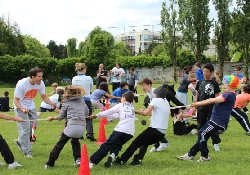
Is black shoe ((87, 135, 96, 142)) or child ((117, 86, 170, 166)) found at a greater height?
child ((117, 86, 170, 166))

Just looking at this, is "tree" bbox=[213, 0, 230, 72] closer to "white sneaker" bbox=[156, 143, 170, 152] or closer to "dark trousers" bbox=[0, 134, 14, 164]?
"white sneaker" bbox=[156, 143, 170, 152]

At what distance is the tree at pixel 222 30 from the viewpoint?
4903 cm

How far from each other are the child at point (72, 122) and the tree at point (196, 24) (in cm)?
4335

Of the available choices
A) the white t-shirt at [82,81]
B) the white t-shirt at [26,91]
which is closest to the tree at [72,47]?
the white t-shirt at [82,81]

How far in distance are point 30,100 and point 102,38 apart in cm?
4727

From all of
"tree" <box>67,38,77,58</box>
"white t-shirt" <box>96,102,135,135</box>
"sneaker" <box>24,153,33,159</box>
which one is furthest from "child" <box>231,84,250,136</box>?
"tree" <box>67,38,77,58</box>

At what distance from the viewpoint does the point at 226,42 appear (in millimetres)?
49125

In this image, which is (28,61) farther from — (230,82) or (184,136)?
(230,82)

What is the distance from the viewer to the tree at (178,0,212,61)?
167 feet

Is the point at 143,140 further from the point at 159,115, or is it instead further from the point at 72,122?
the point at 72,122

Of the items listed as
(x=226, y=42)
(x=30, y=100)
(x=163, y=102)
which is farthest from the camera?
(x=226, y=42)

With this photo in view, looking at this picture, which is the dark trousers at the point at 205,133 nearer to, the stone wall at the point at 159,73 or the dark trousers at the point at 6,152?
the dark trousers at the point at 6,152

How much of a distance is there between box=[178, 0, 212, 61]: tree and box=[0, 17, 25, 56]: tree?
2531cm

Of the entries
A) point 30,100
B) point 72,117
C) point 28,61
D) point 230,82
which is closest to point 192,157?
point 230,82
